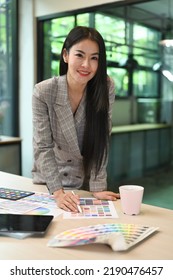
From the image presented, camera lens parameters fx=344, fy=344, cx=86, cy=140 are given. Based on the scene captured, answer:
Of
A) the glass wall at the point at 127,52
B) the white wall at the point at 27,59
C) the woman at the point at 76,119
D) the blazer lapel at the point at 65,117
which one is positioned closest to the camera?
the woman at the point at 76,119

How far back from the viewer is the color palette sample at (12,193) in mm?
1449

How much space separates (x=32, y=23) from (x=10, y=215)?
3.31 metres

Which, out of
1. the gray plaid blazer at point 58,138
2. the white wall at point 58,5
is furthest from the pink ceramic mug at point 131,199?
the white wall at point 58,5

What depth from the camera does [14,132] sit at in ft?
14.3

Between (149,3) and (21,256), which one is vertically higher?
(149,3)

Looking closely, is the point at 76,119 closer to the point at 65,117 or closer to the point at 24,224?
the point at 65,117

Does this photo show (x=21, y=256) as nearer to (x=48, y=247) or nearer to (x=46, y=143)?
(x=48, y=247)

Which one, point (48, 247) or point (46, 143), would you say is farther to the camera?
point (46, 143)

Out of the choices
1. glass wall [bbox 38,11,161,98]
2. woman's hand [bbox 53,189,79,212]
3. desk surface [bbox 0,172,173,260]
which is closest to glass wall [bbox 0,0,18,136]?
glass wall [bbox 38,11,161,98]

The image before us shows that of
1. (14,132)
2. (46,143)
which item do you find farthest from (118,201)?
(14,132)

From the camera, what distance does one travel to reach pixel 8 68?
14.1 ft

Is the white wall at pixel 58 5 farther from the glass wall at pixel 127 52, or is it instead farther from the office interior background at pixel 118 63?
the glass wall at pixel 127 52

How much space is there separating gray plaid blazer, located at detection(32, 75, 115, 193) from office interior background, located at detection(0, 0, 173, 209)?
1787 millimetres

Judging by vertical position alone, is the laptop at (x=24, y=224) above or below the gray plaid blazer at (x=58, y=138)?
below
